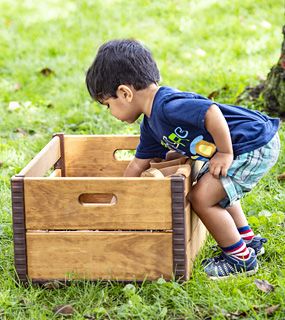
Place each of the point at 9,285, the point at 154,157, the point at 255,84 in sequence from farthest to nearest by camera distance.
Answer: the point at 255,84
the point at 154,157
the point at 9,285

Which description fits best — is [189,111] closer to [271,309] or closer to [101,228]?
[101,228]

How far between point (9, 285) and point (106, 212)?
19.9 inches

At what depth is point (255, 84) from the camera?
5531mm

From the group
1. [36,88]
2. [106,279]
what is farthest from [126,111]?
[36,88]

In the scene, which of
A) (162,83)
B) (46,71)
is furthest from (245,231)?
(46,71)

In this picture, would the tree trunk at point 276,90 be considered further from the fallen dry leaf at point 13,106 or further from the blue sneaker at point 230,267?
the blue sneaker at point 230,267

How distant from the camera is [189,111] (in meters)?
2.95

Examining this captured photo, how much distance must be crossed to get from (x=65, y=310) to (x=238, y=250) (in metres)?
0.74

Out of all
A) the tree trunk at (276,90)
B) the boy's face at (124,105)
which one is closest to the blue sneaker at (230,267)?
the boy's face at (124,105)

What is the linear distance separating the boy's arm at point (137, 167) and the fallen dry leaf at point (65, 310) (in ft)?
2.65

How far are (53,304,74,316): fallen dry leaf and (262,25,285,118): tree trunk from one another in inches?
98.7

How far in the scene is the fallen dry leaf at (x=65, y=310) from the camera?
2.87m

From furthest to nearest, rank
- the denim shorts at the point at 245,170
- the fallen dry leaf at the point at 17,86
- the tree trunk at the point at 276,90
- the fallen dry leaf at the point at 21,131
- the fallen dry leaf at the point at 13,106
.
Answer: the fallen dry leaf at the point at 17,86, the fallen dry leaf at the point at 13,106, the fallen dry leaf at the point at 21,131, the tree trunk at the point at 276,90, the denim shorts at the point at 245,170

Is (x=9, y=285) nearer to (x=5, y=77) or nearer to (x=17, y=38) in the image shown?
(x=5, y=77)
